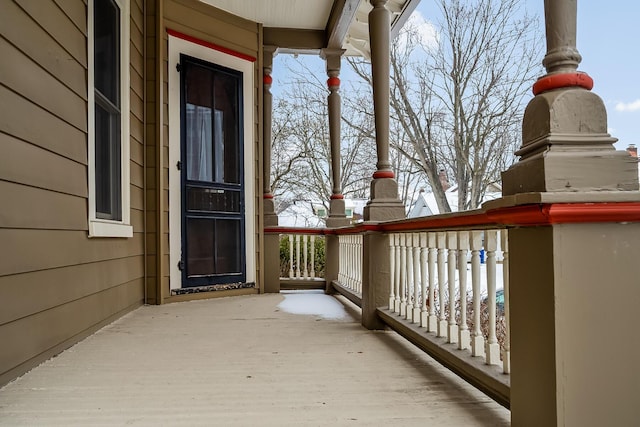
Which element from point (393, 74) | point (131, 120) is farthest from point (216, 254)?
point (393, 74)

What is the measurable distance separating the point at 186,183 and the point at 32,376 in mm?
2409

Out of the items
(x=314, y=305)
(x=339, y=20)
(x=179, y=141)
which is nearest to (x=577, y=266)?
(x=314, y=305)

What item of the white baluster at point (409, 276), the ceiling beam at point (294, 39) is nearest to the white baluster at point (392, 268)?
the white baluster at point (409, 276)

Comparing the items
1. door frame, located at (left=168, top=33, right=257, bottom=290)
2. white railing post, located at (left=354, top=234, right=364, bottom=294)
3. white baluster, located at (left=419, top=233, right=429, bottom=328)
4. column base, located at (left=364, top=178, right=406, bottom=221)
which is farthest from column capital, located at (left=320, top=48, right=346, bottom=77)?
white baluster, located at (left=419, top=233, right=429, bottom=328)

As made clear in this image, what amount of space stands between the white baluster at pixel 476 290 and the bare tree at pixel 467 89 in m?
6.92

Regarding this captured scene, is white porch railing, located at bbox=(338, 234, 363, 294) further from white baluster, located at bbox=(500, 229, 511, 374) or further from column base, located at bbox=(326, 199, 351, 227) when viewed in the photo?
white baluster, located at bbox=(500, 229, 511, 374)

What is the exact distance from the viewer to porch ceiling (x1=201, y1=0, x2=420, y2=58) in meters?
4.41

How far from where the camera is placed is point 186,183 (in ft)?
13.6

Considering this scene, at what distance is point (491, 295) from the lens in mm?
1538

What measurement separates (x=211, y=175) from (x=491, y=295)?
10.8ft

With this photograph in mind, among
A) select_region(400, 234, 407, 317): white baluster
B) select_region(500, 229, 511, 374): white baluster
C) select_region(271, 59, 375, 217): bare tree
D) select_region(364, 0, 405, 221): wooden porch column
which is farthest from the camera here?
select_region(271, 59, 375, 217): bare tree

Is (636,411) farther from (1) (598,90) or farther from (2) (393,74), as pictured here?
(2) (393,74)

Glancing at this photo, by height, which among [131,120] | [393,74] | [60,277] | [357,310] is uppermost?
[393,74]

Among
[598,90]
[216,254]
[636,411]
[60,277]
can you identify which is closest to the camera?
[636,411]
